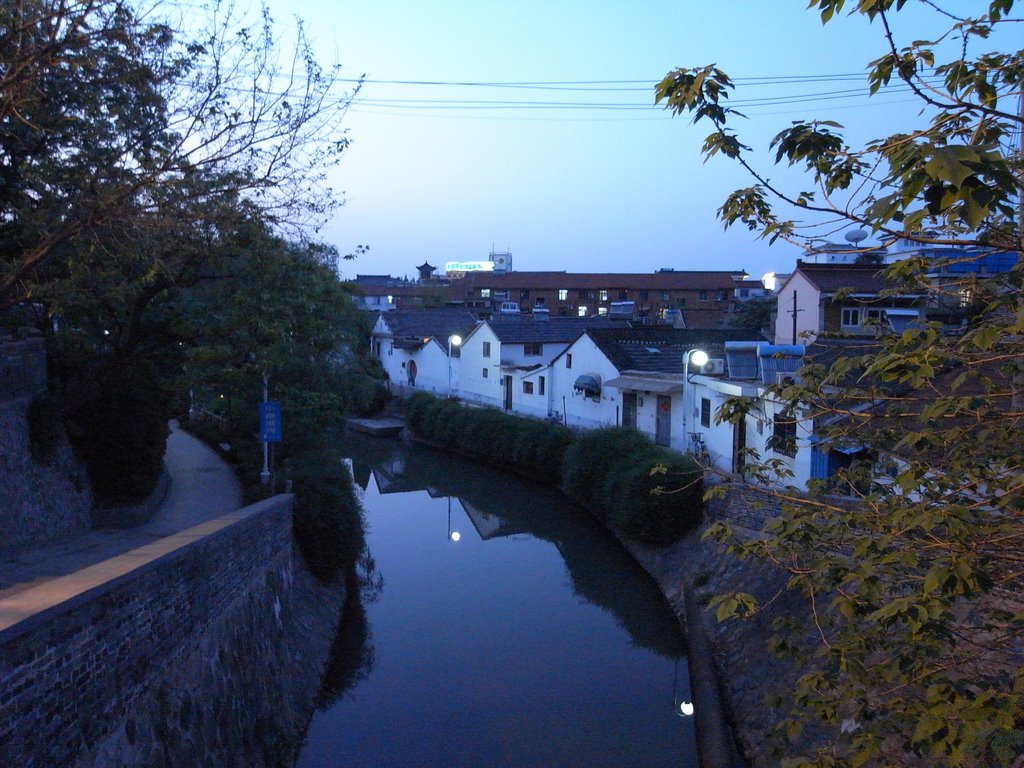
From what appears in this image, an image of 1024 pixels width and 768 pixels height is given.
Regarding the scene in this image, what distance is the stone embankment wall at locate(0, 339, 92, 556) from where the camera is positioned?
34.6ft

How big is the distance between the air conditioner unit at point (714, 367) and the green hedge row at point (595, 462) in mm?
2532

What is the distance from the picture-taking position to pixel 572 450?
73.0 ft

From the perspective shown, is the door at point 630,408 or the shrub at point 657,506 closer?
the shrub at point 657,506

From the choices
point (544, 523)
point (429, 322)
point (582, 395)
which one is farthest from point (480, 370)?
point (544, 523)

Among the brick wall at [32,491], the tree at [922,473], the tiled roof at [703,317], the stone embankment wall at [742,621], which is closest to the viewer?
the tree at [922,473]

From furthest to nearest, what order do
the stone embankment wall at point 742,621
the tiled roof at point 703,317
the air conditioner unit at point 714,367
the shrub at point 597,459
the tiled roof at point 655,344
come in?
the tiled roof at point 703,317, the tiled roof at point 655,344, the air conditioner unit at point 714,367, the shrub at point 597,459, the stone embankment wall at point 742,621

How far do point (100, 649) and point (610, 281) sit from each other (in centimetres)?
5510

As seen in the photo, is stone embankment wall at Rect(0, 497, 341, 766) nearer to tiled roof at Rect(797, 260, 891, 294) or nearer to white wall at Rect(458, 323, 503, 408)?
tiled roof at Rect(797, 260, 891, 294)

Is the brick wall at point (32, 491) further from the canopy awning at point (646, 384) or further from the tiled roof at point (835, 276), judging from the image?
the tiled roof at point (835, 276)

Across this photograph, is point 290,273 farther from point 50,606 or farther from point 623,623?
point 623,623

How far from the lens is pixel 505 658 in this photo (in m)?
13.0

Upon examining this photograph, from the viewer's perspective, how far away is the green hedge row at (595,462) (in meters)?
16.9

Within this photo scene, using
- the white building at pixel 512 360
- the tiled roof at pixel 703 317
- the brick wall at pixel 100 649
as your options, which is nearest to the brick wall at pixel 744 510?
the brick wall at pixel 100 649

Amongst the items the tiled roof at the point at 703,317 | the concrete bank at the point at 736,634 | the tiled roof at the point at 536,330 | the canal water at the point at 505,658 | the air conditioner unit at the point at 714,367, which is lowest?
the canal water at the point at 505,658
